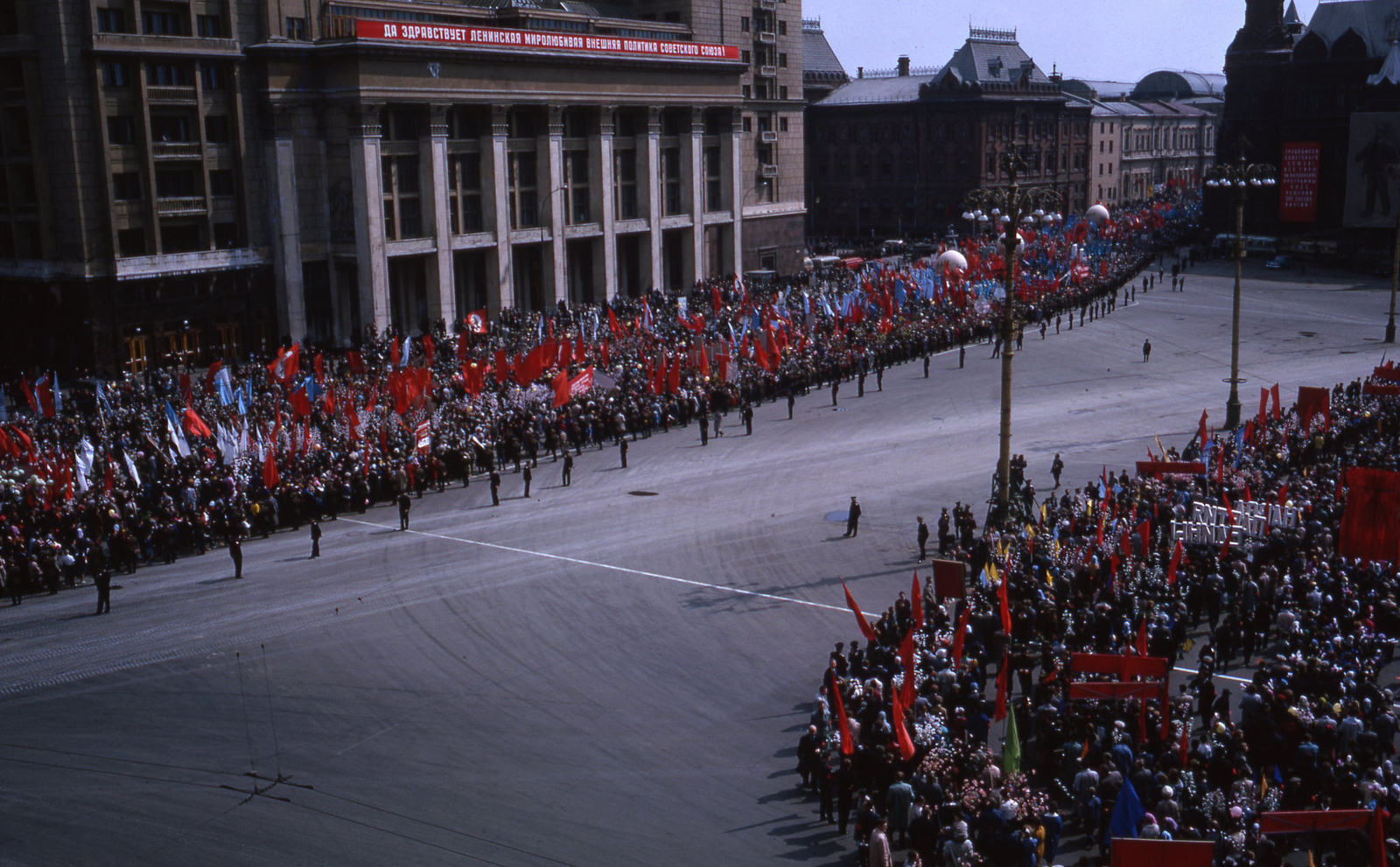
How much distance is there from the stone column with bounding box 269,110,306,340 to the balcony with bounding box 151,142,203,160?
356cm

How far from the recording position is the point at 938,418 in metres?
44.1

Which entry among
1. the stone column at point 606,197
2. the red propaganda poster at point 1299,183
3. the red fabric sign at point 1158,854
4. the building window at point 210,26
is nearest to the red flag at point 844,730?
the red fabric sign at point 1158,854


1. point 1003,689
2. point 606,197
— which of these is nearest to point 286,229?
point 606,197

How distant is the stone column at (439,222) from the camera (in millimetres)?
59000

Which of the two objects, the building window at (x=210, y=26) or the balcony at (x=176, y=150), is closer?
the balcony at (x=176, y=150)

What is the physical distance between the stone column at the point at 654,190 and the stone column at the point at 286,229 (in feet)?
72.0

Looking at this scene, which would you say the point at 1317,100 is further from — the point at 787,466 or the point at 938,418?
the point at 787,466

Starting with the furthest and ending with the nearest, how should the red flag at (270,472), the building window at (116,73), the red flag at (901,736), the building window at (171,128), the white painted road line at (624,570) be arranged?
the building window at (171,128) < the building window at (116,73) < the red flag at (270,472) < the white painted road line at (624,570) < the red flag at (901,736)

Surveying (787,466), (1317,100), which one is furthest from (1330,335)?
(1317,100)

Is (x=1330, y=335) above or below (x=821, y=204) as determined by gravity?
below

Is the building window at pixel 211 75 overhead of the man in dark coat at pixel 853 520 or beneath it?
overhead

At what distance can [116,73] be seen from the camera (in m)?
49.8

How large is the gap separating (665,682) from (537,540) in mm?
10036

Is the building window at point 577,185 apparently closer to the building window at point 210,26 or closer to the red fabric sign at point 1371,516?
the building window at point 210,26
